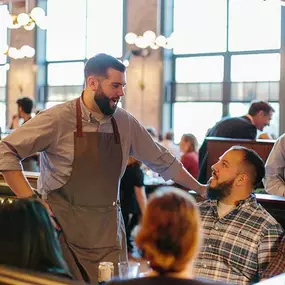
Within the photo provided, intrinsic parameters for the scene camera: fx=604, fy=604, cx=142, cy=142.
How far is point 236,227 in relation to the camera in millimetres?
3078

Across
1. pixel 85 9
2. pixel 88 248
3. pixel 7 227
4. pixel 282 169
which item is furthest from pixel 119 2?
pixel 7 227

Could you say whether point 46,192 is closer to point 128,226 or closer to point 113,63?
point 113,63

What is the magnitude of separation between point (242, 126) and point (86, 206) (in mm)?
3428

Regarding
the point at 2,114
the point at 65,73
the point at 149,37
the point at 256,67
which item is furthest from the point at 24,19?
the point at 2,114

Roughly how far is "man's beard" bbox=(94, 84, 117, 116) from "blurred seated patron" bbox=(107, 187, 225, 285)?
1491 millimetres

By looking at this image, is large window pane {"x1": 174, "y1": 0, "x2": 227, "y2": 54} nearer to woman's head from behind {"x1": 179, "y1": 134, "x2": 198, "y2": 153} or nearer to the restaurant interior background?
the restaurant interior background

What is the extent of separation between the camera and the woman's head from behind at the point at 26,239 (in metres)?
1.64

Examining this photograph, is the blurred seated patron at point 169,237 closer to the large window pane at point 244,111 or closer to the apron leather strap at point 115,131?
the apron leather strap at point 115,131

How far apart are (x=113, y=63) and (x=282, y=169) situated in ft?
5.13

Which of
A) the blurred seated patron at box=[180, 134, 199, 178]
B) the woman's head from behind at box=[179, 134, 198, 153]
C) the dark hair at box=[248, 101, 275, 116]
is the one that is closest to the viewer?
the dark hair at box=[248, 101, 275, 116]

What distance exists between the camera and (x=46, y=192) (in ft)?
10.1

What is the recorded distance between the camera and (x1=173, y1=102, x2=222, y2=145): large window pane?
43.8ft

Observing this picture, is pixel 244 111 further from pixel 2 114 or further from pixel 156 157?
pixel 156 157

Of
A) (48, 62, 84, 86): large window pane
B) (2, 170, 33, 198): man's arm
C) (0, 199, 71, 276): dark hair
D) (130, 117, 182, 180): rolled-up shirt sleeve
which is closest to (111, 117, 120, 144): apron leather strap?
(130, 117, 182, 180): rolled-up shirt sleeve
